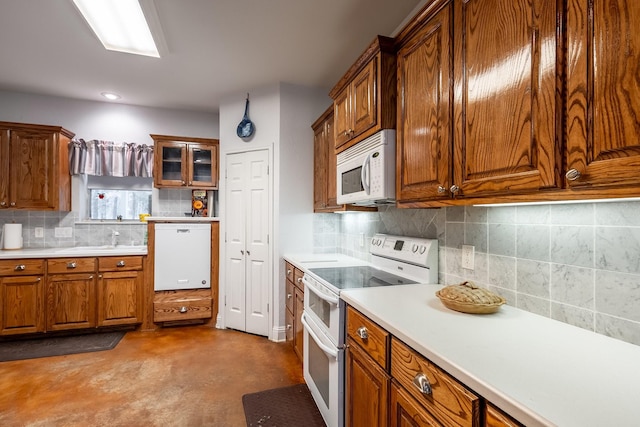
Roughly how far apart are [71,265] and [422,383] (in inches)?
143

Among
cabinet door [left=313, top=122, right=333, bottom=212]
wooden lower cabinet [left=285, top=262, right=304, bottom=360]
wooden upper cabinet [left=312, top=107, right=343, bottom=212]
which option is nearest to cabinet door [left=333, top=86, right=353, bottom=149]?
wooden upper cabinet [left=312, top=107, right=343, bottom=212]

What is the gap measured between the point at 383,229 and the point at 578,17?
171 cm

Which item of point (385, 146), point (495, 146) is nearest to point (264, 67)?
point (385, 146)

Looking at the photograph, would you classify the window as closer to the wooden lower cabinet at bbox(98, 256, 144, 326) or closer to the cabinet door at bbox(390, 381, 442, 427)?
the wooden lower cabinet at bbox(98, 256, 144, 326)

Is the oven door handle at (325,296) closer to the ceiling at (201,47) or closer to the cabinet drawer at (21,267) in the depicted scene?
the ceiling at (201,47)

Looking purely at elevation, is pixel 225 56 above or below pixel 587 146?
above

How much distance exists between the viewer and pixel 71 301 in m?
3.18

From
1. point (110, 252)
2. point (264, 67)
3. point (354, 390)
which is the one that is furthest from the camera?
point (110, 252)

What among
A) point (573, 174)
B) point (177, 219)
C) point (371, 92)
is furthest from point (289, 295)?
point (573, 174)

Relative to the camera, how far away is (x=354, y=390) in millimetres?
1443

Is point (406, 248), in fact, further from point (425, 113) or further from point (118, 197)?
point (118, 197)

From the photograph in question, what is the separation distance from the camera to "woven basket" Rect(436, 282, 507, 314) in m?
1.19

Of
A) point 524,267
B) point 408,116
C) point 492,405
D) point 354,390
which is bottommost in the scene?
point 354,390

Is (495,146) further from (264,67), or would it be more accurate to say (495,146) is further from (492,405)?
(264,67)
